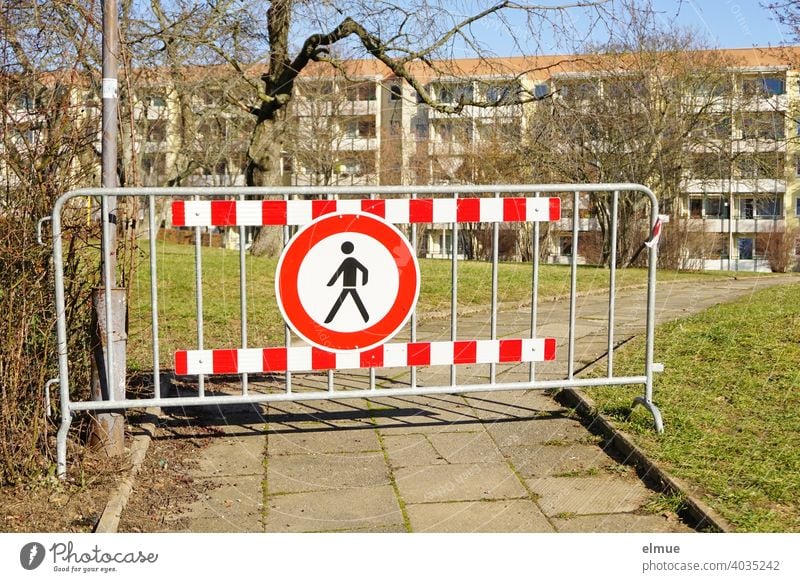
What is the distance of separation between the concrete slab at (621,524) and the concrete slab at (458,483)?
429 mm

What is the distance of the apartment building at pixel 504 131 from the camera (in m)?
11.0

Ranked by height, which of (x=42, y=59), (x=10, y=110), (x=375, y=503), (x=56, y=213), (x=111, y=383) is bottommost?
(x=375, y=503)

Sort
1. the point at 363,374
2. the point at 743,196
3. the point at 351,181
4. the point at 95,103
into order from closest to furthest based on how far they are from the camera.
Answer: the point at 95,103, the point at 363,374, the point at 351,181, the point at 743,196

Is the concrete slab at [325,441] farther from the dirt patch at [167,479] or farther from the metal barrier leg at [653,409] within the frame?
the metal barrier leg at [653,409]

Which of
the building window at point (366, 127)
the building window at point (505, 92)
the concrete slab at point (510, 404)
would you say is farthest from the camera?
the building window at point (366, 127)

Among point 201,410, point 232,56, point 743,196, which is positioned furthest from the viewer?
point 743,196

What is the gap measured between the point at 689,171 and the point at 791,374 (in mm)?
30320

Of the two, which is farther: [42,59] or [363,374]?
[363,374]

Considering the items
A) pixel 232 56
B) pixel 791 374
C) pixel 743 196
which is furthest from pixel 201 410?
pixel 743 196

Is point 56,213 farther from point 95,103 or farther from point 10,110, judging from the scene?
point 95,103

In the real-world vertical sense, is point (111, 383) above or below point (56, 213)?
below

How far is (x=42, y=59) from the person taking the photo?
5.18 metres

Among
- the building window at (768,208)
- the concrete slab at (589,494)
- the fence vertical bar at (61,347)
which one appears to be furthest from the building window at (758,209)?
the fence vertical bar at (61,347)

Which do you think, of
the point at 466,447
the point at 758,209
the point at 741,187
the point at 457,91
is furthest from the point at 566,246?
the point at 758,209
